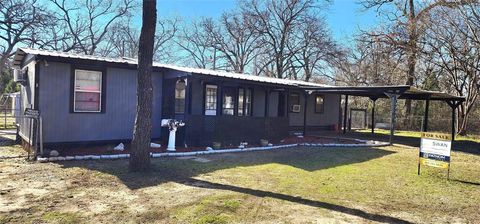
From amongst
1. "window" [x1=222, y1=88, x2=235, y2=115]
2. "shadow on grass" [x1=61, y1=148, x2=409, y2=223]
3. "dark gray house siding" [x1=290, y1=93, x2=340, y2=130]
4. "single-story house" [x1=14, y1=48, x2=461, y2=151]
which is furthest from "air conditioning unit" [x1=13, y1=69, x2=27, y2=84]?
"dark gray house siding" [x1=290, y1=93, x2=340, y2=130]

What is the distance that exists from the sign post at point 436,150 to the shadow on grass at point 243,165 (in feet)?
6.54

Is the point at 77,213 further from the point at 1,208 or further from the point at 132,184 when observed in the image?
the point at 132,184

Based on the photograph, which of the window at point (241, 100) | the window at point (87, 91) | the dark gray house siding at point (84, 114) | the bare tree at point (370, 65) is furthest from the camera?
the bare tree at point (370, 65)

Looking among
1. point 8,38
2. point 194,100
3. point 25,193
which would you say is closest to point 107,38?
point 8,38

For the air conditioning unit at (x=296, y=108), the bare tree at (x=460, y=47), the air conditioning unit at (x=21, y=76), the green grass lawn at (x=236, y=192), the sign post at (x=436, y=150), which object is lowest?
the green grass lawn at (x=236, y=192)

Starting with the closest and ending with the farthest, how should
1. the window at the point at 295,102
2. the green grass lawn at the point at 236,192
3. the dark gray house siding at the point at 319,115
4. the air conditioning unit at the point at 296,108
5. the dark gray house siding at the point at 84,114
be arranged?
the green grass lawn at the point at 236,192
the dark gray house siding at the point at 84,114
the window at the point at 295,102
the air conditioning unit at the point at 296,108
the dark gray house siding at the point at 319,115

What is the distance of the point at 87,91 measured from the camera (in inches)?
397

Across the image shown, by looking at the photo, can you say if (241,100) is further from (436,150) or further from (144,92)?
(436,150)

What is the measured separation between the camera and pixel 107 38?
3950 cm

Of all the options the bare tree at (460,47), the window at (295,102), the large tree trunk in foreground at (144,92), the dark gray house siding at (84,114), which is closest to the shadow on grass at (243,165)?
the large tree trunk in foreground at (144,92)

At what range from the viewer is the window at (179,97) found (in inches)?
470

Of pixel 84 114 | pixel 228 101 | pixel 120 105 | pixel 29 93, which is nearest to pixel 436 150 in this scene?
pixel 228 101

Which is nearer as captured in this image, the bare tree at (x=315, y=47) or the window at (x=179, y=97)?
the window at (x=179, y=97)

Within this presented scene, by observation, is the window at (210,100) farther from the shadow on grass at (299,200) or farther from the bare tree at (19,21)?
the bare tree at (19,21)
